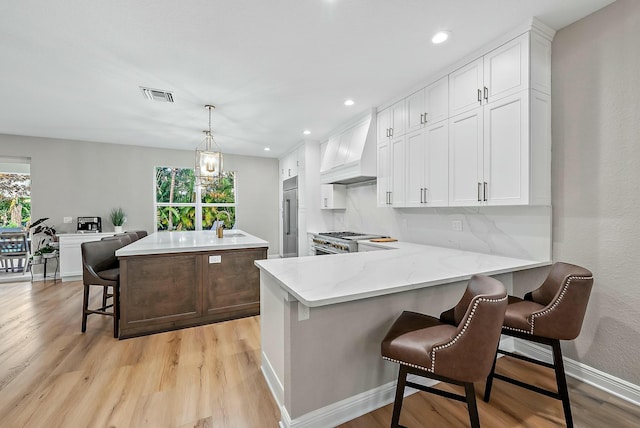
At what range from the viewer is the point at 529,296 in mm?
1898

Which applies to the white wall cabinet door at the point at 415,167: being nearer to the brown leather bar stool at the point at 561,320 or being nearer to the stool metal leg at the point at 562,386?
the brown leather bar stool at the point at 561,320

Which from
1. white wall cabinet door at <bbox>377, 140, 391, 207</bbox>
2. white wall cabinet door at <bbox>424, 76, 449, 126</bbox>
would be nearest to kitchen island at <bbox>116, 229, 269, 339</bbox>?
white wall cabinet door at <bbox>377, 140, 391, 207</bbox>

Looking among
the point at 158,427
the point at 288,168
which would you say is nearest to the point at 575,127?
the point at 158,427

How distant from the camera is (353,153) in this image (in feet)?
12.4

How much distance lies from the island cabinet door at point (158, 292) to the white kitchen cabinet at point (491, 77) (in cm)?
306

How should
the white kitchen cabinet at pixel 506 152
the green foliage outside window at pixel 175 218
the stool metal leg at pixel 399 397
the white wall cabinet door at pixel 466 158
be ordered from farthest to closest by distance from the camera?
1. the green foliage outside window at pixel 175 218
2. the white wall cabinet door at pixel 466 158
3. the white kitchen cabinet at pixel 506 152
4. the stool metal leg at pixel 399 397

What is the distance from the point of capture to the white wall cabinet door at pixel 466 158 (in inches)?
89.3

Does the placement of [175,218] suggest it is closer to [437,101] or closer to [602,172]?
[437,101]

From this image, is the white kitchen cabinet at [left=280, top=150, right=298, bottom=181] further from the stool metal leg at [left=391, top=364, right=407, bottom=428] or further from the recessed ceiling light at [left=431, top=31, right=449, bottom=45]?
the stool metal leg at [left=391, top=364, right=407, bottom=428]

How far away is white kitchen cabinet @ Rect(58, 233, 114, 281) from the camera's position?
472cm

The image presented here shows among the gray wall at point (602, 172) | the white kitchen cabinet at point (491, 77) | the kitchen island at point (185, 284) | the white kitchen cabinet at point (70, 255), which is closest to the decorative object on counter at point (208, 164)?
the kitchen island at point (185, 284)

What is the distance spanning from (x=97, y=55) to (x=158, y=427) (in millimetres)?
2858

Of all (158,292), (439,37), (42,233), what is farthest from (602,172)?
(42,233)

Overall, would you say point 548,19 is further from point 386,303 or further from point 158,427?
point 158,427
